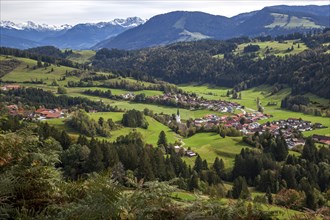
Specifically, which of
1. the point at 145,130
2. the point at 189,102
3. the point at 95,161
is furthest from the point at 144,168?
the point at 189,102

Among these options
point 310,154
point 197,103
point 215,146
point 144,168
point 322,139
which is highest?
point 144,168

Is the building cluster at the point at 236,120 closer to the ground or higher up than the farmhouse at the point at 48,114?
closer to the ground

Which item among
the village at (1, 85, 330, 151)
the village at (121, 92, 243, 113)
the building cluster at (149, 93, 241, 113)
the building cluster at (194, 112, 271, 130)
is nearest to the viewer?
the village at (1, 85, 330, 151)

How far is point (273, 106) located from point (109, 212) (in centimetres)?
15923

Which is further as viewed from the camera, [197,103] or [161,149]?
[197,103]

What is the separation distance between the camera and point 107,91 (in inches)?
6698

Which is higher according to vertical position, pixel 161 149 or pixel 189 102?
pixel 161 149

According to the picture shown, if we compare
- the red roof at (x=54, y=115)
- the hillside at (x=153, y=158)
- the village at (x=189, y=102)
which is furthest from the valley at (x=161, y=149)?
the village at (x=189, y=102)

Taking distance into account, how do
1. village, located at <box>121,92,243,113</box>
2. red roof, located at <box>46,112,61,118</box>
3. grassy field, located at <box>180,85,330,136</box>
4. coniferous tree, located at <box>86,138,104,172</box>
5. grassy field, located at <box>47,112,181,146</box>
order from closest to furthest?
coniferous tree, located at <box>86,138,104,172</box> → grassy field, located at <box>47,112,181,146</box> → red roof, located at <box>46,112,61,118</box> → grassy field, located at <box>180,85,330,136</box> → village, located at <box>121,92,243,113</box>

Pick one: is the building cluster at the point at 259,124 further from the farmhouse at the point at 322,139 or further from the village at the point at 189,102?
the village at the point at 189,102

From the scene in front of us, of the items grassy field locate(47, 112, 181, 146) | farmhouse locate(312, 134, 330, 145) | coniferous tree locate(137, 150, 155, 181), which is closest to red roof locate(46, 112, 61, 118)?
grassy field locate(47, 112, 181, 146)

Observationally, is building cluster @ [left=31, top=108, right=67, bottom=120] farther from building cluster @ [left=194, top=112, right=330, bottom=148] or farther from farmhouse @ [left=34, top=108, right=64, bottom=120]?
building cluster @ [left=194, top=112, right=330, bottom=148]

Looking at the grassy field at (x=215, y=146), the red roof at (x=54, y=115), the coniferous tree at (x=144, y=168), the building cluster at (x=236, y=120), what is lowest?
the building cluster at (x=236, y=120)

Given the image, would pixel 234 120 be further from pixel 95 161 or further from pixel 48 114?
pixel 95 161
